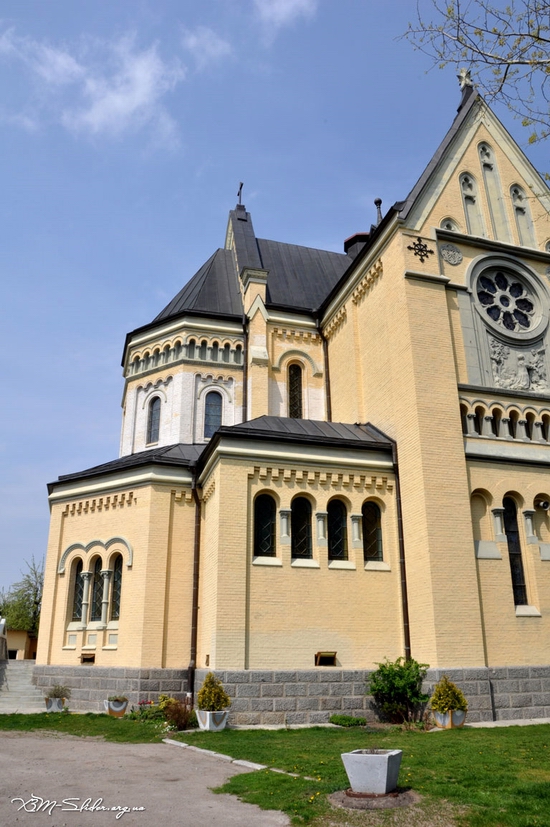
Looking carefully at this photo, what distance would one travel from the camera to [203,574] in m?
19.5

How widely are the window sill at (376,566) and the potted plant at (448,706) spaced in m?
3.56

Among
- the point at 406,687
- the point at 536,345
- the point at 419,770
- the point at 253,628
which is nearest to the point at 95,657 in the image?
the point at 253,628

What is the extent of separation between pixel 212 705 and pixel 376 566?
5.92m

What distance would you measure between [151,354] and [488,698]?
18462 millimetres

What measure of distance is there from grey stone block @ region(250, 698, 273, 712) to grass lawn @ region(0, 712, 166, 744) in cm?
230

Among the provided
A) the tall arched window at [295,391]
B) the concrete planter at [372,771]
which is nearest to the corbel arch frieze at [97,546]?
the tall arched window at [295,391]

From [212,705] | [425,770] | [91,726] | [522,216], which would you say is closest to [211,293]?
[522,216]

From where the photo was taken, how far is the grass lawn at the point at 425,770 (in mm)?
7438

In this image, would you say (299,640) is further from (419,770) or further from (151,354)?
(151,354)

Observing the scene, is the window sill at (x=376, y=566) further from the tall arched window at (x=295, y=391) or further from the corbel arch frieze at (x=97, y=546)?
the tall arched window at (x=295, y=391)

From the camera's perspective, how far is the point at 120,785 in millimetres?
9133

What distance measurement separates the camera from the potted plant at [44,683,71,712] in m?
18.8

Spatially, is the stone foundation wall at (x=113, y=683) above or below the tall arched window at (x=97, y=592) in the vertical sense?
below

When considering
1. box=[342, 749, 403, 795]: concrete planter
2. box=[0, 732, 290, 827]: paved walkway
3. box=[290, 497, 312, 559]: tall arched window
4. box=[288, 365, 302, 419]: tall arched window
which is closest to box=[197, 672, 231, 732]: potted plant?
box=[0, 732, 290, 827]: paved walkway
